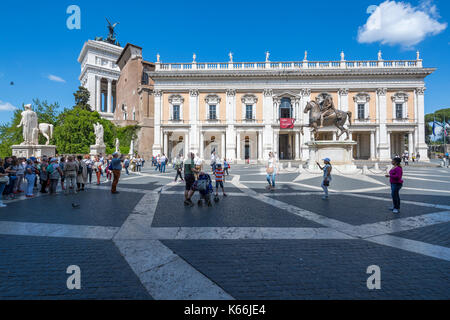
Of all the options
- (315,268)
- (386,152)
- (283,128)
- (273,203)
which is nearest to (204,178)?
(273,203)

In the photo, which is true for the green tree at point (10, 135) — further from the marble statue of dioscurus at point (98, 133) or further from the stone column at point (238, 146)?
the stone column at point (238, 146)

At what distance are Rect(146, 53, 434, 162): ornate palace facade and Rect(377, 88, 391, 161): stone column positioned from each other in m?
0.13

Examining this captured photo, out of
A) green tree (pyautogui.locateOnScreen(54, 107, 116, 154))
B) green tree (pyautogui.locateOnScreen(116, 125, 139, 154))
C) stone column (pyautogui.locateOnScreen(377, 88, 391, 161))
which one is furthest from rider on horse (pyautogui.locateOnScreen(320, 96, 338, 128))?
green tree (pyautogui.locateOnScreen(116, 125, 139, 154))

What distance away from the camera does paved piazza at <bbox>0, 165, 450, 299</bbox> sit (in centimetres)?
262

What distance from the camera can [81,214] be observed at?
5.89 m

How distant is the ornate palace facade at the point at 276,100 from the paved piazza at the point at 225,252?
30793 millimetres

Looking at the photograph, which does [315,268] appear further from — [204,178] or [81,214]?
[81,214]

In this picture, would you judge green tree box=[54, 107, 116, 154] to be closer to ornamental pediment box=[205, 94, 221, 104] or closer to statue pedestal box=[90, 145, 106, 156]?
statue pedestal box=[90, 145, 106, 156]

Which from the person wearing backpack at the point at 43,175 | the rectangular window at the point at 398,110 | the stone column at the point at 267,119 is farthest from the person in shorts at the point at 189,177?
the rectangular window at the point at 398,110

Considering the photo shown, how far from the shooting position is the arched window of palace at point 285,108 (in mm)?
37469

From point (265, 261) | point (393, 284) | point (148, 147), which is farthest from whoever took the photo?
point (148, 147)
